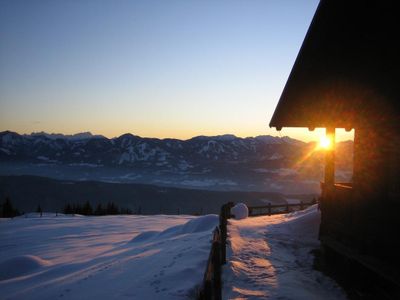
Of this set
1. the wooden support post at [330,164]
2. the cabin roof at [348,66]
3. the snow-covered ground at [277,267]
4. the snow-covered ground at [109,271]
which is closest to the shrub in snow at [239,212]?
the snow-covered ground at [109,271]

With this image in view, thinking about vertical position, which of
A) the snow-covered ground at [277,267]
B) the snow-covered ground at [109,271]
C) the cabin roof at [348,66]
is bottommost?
the snow-covered ground at [109,271]

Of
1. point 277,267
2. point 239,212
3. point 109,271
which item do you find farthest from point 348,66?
point 239,212

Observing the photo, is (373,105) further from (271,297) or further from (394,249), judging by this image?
(271,297)

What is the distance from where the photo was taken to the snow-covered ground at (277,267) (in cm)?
725

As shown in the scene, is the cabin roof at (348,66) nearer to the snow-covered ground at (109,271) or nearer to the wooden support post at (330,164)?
the wooden support post at (330,164)

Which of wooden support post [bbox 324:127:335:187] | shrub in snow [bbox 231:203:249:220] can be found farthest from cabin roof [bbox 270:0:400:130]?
shrub in snow [bbox 231:203:249:220]

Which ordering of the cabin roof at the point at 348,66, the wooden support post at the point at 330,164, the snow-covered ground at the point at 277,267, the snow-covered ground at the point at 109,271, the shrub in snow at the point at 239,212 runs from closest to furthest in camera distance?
the cabin roof at the point at 348,66 < the snow-covered ground at the point at 277,267 < the snow-covered ground at the point at 109,271 < the wooden support post at the point at 330,164 < the shrub in snow at the point at 239,212

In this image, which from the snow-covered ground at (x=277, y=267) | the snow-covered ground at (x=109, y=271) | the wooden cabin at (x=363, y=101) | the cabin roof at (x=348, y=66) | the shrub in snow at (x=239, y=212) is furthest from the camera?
the shrub in snow at (x=239, y=212)

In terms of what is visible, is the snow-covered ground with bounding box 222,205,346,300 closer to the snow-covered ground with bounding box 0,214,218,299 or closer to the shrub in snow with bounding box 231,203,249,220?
the snow-covered ground with bounding box 0,214,218,299

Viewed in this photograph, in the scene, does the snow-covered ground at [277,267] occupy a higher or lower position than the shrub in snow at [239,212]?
higher

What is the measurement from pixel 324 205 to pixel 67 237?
1574 cm

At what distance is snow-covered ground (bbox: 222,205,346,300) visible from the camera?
725 centimetres

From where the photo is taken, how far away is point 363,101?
8.21 m

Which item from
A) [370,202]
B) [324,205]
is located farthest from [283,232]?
[370,202]
